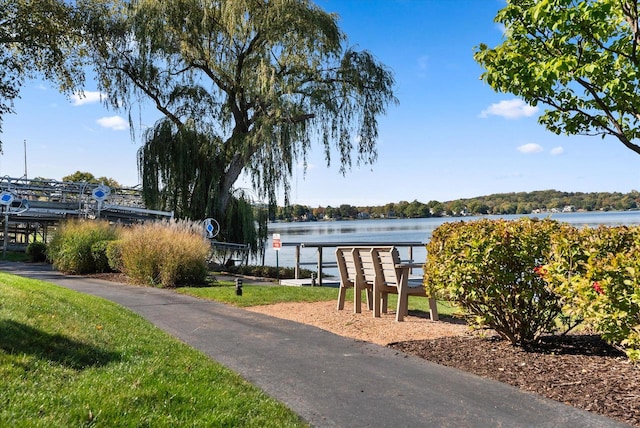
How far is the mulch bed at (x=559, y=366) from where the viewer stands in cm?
430

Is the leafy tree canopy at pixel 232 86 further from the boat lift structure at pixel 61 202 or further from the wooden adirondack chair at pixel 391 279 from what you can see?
the wooden adirondack chair at pixel 391 279

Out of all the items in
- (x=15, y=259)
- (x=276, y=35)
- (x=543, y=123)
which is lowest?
(x=15, y=259)

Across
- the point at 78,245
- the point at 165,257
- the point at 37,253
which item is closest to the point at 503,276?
the point at 165,257

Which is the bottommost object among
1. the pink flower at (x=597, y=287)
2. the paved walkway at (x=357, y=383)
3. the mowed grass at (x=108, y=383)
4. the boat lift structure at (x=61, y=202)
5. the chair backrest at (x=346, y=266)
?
the paved walkway at (x=357, y=383)

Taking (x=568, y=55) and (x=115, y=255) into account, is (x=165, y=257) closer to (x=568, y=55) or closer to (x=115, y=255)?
(x=115, y=255)

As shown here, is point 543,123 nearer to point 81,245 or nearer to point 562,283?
point 562,283

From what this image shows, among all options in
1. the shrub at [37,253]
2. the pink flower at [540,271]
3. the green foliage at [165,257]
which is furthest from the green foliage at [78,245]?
the pink flower at [540,271]

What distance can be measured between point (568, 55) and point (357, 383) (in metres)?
4.53

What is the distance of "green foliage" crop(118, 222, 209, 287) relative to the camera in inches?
537

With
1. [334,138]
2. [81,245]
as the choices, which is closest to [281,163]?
[334,138]

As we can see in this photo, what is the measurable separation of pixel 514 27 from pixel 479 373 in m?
4.58

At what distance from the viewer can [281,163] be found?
20312 millimetres

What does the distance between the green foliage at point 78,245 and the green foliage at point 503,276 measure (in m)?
→ 13.6

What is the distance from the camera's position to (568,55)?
642 centimetres
